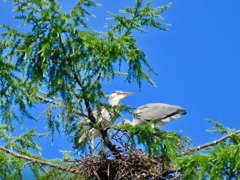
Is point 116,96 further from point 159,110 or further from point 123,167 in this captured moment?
point 123,167

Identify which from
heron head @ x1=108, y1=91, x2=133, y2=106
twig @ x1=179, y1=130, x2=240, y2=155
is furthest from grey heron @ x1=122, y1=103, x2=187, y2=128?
twig @ x1=179, y1=130, x2=240, y2=155

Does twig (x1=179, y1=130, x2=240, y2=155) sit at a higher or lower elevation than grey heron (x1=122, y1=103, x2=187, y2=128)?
lower

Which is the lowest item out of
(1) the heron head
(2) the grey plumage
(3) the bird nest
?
(3) the bird nest

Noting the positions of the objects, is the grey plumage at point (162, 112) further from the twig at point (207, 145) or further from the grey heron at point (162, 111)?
the twig at point (207, 145)

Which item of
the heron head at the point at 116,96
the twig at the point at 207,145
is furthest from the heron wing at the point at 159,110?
the twig at the point at 207,145

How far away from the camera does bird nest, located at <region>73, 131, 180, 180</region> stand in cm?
433

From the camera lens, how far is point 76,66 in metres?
3.68

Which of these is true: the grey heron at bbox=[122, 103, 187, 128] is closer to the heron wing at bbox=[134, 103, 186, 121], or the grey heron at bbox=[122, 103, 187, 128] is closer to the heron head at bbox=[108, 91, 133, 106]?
the heron wing at bbox=[134, 103, 186, 121]

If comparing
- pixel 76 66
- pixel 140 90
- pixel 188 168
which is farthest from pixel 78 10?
pixel 188 168

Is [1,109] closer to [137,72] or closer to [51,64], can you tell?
[51,64]

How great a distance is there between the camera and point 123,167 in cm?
434

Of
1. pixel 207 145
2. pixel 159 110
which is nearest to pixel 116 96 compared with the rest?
pixel 159 110

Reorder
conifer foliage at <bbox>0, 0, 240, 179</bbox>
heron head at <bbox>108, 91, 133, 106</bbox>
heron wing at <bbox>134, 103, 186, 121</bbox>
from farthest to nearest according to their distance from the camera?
heron head at <bbox>108, 91, 133, 106</bbox>, heron wing at <bbox>134, 103, 186, 121</bbox>, conifer foliage at <bbox>0, 0, 240, 179</bbox>

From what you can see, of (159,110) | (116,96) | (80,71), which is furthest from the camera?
(116,96)
